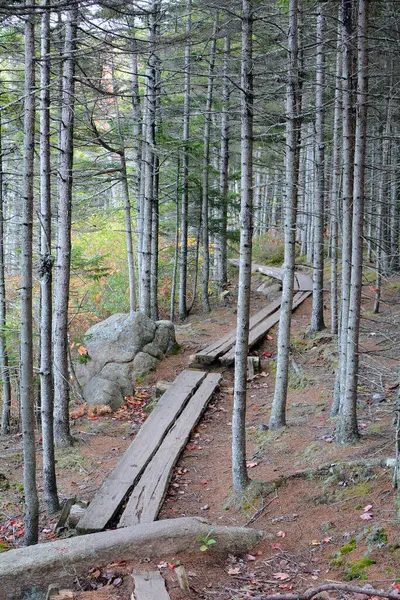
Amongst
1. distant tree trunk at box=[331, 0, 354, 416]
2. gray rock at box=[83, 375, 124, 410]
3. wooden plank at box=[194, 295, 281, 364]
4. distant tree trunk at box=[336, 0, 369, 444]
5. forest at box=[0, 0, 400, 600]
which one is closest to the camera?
forest at box=[0, 0, 400, 600]

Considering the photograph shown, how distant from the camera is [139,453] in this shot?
897 cm

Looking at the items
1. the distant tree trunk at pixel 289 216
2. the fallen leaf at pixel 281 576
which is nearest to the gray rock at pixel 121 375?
the distant tree trunk at pixel 289 216

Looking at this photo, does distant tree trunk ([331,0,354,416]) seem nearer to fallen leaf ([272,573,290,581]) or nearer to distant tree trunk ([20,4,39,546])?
fallen leaf ([272,573,290,581])

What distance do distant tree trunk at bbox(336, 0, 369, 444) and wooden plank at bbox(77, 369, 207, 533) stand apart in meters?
3.44

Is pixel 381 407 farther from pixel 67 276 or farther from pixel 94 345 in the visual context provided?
pixel 94 345

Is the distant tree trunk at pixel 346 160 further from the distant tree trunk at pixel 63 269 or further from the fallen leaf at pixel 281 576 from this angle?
the distant tree trunk at pixel 63 269

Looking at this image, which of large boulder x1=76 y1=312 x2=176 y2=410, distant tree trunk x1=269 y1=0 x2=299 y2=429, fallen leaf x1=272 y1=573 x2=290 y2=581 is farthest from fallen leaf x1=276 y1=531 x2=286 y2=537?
large boulder x1=76 y1=312 x2=176 y2=410

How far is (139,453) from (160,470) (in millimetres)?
759

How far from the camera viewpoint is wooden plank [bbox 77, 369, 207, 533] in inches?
271

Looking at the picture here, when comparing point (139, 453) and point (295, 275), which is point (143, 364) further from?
point (295, 275)

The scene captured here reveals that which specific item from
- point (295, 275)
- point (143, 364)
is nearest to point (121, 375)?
point (143, 364)

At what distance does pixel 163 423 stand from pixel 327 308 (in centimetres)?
1010

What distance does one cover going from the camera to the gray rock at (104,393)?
12531 mm

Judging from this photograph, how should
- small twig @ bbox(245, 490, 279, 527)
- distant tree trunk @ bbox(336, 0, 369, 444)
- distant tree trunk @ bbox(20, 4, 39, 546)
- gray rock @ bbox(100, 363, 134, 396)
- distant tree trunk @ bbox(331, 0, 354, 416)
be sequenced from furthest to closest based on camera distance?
gray rock @ bbox(100, 363, 134, 396)
distant tree trunk @ bbox(331, 0, 354, 416)
distant tree trunk @ bbox(336, 0, 369, 444)
small twig @ bbox(245, 490, 279, 527)
distant tree trunk @ bbox(20, 4, 39, 546)
